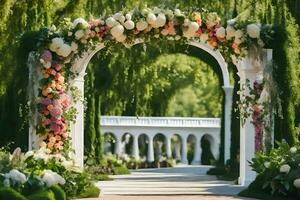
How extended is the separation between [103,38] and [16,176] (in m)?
5.34

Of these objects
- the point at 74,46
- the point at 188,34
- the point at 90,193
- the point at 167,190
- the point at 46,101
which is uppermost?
the point at 188,34

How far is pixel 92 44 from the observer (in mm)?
15156

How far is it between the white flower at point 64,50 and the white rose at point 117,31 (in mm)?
979

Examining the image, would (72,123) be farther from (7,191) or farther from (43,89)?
(7,191)

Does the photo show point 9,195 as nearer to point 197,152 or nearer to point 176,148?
point 197,152

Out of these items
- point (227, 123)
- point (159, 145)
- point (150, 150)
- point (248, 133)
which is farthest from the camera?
point (159, 145)

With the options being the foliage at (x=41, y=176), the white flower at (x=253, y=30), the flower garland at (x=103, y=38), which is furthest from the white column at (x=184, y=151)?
the foliage at (x=41, y=176)

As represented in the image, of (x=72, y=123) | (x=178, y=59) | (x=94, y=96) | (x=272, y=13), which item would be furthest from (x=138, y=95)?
(x=72, y=123)

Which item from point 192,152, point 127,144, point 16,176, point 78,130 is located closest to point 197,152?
point 192,152

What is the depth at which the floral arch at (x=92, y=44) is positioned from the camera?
48.4 ft

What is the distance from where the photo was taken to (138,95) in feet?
94.0

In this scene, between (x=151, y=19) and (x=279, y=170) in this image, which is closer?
(x=279, y=170)

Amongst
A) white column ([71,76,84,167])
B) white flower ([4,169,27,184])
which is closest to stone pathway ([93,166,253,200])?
white column ([71,76,84,167])

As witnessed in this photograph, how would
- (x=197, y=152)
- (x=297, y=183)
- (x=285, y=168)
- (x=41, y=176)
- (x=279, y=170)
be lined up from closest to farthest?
(x=41, y=176) < (x=297, y=183) < (x=285, y=168) < (x=279, y=170) < (x=197, y=152)
